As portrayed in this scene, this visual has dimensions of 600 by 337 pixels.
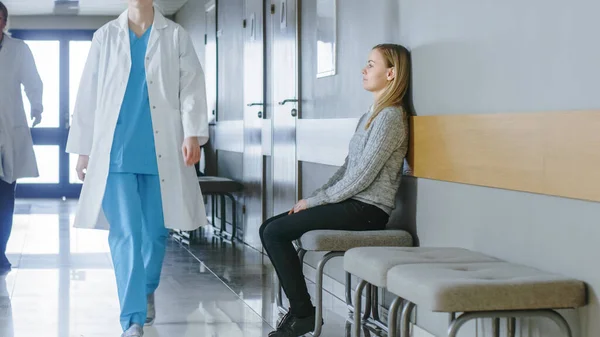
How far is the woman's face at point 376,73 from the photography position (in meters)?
4.16

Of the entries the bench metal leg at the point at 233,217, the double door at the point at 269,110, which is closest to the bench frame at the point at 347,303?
the double door at the point at 269,110

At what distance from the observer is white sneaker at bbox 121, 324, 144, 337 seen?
398 centimetres

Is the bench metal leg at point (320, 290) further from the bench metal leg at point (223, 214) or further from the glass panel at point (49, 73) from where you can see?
the glass panel at point (49, 73)

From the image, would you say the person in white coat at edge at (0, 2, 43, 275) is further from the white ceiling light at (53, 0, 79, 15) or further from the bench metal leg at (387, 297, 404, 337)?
the white ceiling light at (53, 0, 79, 15)

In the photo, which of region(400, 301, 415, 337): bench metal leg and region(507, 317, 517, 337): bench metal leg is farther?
region(507, 317, 517, 337): bench metal leg

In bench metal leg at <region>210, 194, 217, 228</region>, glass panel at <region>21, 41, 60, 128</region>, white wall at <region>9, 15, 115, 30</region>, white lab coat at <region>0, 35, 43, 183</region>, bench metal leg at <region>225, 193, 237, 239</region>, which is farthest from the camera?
glass panel at <region>21, 41, 60, 128</region>

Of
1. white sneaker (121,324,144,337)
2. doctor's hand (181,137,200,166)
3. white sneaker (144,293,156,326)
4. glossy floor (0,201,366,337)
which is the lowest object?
glossy floor (0,201,366,337)

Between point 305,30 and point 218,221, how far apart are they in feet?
11.7

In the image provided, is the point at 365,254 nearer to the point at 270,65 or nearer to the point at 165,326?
the point at 165,326

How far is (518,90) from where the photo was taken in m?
3.12

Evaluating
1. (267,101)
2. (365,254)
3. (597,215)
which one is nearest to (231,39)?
(267,101)

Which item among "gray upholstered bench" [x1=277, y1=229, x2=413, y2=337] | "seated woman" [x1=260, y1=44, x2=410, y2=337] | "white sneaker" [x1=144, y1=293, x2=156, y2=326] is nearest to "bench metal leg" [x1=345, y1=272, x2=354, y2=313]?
"seated woman" [x1=260, y1=44, x2=410, y2=337]

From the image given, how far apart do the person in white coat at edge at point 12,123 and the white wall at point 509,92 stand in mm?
2996

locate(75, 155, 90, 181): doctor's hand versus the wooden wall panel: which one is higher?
the wooden wall panel
